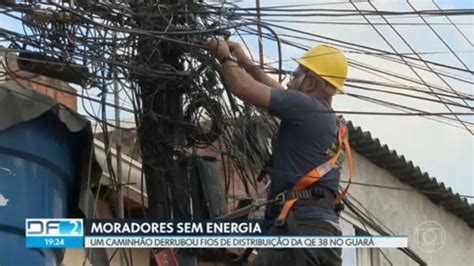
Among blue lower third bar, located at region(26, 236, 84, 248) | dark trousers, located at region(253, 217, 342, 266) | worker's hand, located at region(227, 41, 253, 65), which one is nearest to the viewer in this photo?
dark trousers, located at region(253, 217, 342, 266)

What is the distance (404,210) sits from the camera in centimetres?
1297

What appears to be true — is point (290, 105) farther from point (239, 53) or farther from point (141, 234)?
point (141, 234)

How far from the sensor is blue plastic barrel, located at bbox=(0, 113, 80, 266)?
21.8ft

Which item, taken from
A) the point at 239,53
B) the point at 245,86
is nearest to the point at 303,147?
the point at 245,86

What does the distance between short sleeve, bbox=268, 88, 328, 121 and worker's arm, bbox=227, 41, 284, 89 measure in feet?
1.28

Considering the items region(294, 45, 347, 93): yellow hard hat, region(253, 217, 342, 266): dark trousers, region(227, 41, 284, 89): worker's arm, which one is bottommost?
region(253, 217, 342, 266): dark trousers

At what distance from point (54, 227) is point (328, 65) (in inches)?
75.1

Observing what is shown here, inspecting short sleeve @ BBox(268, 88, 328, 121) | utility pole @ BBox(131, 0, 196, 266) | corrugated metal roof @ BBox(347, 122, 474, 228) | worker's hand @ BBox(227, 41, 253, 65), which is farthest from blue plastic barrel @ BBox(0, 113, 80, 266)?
corrugated metal roof @ BBox(347, 122, 474, 228)

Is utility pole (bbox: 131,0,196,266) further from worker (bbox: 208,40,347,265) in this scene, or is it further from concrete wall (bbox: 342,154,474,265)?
concrete wall (bbox: 342,154,474,265)

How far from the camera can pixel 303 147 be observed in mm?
6297

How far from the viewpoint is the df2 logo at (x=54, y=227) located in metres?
6.69

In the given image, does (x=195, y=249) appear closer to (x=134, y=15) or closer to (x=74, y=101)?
(x=134, y=15)

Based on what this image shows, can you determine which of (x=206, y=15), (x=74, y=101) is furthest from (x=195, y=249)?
(x=74, y=101)

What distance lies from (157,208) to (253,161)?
0.85m
